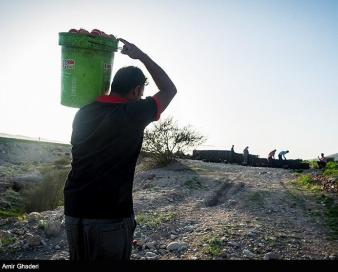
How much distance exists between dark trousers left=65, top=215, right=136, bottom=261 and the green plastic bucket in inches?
36.9

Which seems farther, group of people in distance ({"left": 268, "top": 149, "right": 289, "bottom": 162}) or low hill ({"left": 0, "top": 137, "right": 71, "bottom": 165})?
low hill ({"left": 0, "top": 137, "right": 71, "bottom": 165})

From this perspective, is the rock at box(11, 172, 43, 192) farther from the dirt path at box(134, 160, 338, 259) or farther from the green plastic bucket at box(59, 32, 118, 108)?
the green plastic bucket at box(59, 32, 118, 108)

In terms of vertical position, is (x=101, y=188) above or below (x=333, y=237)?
above

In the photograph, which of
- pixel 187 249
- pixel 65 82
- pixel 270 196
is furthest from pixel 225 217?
pixel 65 82

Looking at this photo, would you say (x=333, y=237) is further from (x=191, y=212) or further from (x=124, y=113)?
(x=124, y=113)

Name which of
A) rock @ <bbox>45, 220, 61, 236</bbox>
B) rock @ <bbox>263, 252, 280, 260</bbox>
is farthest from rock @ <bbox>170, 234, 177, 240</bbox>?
rock @ <bbox>45, 220, 61, 236</bbox>

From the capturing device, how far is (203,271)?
3719 mm

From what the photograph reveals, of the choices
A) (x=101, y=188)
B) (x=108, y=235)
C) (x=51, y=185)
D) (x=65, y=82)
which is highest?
(x=65, y=82)

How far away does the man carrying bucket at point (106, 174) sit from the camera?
2.78m

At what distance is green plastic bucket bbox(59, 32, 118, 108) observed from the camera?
3.26 m

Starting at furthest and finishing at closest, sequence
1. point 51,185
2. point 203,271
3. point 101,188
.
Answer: point 51,185 → point 203,271 → point 101,188

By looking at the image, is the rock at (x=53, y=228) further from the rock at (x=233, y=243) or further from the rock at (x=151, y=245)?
the rock at (x=233, y=243)

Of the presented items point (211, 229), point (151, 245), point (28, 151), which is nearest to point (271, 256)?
point (211, 229)

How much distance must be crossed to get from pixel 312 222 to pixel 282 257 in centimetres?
303
